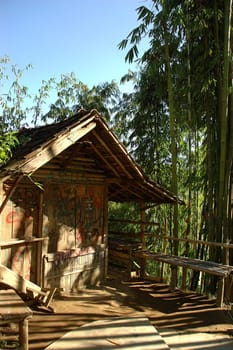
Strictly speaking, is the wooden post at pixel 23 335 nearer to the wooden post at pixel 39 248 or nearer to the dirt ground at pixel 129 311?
the dirt ground at pixel 129 311

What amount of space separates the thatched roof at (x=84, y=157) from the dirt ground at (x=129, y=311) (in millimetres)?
2266

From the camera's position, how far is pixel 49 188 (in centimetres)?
675

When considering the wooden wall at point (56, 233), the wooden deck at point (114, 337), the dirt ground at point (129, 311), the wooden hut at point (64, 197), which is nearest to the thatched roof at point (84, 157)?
the wooden hut at point (64, 197)

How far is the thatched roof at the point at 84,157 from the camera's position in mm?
5254

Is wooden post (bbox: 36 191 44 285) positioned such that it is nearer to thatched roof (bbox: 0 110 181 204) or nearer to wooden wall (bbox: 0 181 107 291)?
wooden wall (bbox: 0 181 107 291)

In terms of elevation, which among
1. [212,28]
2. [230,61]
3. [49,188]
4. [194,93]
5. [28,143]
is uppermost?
[212,28]

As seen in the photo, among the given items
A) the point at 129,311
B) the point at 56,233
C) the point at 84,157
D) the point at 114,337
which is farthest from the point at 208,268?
the point at 84,157

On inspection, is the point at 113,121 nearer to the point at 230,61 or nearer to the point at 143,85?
the point at 143,85

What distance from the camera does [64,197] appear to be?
7.05 metres

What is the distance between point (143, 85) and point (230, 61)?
434cm

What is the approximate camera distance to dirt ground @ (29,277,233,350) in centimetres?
528

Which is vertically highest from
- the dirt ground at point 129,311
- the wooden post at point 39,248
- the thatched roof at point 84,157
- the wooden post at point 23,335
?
the thatched roof at point 84,157

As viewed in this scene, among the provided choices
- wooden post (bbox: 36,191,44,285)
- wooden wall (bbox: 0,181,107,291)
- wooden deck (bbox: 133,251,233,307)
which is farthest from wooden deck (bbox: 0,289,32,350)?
wooden deck (bbox: 133,251,233,307)

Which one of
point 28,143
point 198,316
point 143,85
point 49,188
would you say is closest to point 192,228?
point 143,85
